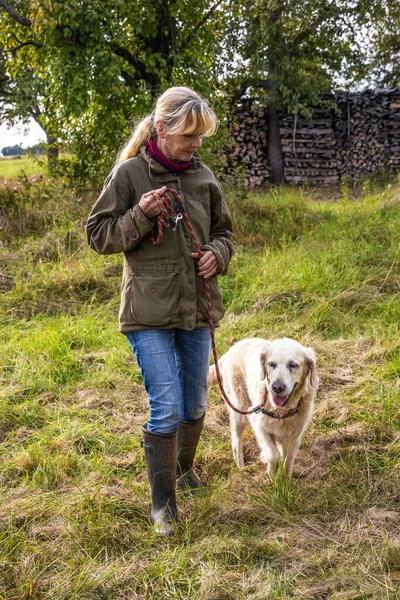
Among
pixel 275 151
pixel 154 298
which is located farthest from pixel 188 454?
pixel 275 151

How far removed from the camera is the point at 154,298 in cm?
256

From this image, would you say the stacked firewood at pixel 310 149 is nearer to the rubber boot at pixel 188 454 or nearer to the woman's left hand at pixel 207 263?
the rubber boot at pixel 188 454

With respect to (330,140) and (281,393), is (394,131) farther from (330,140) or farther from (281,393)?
(281,393)

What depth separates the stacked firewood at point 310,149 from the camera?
13195mm

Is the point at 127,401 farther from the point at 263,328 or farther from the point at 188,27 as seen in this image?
the point at 188,27

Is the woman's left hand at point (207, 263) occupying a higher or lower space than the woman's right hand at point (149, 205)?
lower

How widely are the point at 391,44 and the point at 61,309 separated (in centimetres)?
1183

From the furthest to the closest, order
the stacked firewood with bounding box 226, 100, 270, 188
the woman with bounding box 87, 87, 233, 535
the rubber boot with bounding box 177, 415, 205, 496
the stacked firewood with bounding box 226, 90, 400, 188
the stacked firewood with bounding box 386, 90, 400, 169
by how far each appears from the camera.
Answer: the stacked firewood with bounding box 386, 90, 400, 169, the stacked firewood with bounding box 226, 90, 400, 188, the stacked firewood with bounding box 226, 100, 270, 188, the rubber boot with bounding box 177, 415, 205, 496, the woman with bounding box 87, 87, 233, 535

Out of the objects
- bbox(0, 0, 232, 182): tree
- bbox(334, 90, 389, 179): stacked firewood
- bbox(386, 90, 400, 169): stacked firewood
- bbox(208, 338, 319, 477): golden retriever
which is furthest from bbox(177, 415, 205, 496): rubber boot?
bbox(386, 90, 400, 169): stacked firewood

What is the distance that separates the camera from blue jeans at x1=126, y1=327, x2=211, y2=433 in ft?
8.49

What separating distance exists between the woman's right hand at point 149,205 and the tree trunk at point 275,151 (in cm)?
1100

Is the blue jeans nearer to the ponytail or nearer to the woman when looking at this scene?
the woman

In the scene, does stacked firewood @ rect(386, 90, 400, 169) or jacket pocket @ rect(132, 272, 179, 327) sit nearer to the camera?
jacket pocket @ rect(132, 272, 179, 327)

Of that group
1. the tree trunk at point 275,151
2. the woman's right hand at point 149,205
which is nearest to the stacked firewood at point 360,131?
the tree trunk at point 275,151
